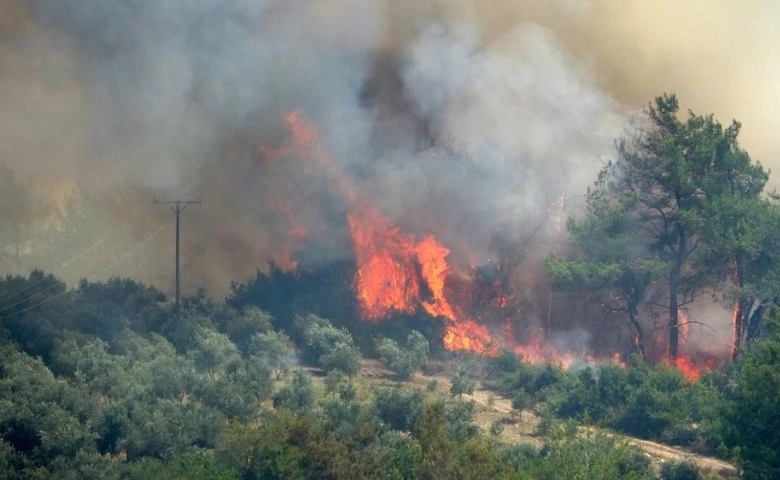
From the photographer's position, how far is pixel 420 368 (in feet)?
169

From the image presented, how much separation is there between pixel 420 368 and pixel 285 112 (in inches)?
594

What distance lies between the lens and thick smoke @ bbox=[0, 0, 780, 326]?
56188mm

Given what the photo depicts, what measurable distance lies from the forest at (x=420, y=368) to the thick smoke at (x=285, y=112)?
315 centimetres

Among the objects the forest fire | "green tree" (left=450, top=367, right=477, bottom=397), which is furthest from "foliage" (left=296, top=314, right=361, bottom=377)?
"green tree" (left=450, top=367, right=477, bottom=397)

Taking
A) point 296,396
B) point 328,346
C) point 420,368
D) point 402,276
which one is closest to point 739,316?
point 420,368

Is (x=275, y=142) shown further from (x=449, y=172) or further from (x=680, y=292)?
(x=680, y=292)

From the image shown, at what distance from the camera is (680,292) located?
53.1m

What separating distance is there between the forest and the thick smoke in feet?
10.3

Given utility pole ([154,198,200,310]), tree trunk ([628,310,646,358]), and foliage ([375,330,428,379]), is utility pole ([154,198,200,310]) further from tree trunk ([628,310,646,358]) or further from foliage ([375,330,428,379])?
tree trunk ([628,310,646,358])

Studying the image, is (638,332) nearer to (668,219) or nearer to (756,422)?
(668,219)

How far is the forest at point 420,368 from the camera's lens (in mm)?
34094

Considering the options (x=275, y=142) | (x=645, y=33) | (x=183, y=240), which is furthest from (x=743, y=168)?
(x=183, y=240)

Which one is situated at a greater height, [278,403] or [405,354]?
[405,354]

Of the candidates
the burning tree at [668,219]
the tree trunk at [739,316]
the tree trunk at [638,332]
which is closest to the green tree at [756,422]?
the burning tree at [668,219]
